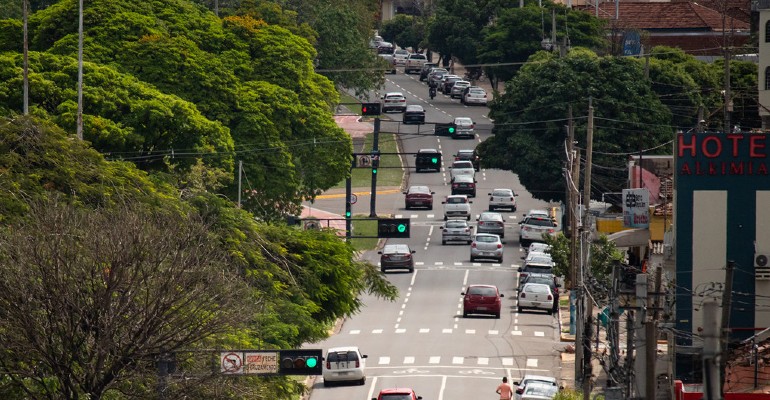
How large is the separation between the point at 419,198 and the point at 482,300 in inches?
1190

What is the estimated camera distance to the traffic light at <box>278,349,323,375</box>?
3709 cm

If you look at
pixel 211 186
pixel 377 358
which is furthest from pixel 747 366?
pixel 211 186

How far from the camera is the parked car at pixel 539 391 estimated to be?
4866 centimetres

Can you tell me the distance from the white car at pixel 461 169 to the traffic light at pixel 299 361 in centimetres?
6788

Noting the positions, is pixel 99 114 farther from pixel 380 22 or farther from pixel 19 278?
pixel 380 22

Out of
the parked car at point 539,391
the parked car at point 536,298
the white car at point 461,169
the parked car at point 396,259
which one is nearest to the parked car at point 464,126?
the white car at point 461,169

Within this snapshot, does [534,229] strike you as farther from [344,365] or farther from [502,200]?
[344,365]

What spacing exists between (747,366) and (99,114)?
2818cm

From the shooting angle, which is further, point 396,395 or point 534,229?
point 534,229

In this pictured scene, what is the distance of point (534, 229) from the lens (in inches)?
3465

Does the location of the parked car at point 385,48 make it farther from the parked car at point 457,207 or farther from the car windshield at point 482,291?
the car windshield at point 482,291

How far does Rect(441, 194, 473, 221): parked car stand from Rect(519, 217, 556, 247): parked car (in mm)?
7017

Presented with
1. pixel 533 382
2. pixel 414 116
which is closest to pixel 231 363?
pixel 533 382

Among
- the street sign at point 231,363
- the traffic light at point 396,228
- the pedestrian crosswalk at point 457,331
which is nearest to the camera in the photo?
the street sign at point 231,363
